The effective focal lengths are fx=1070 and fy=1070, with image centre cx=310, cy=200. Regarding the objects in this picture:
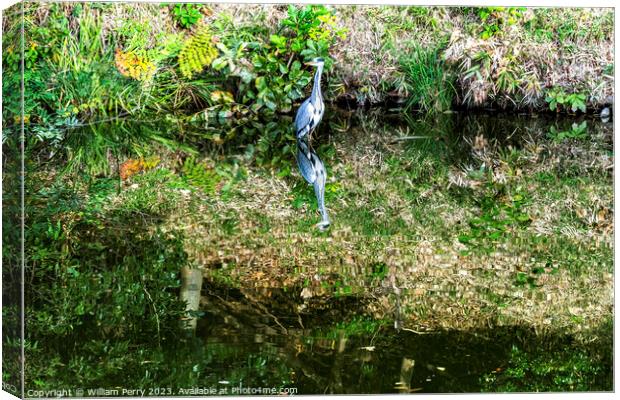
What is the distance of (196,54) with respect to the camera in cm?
503

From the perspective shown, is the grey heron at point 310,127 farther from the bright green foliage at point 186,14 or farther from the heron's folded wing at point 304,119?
the bright green foliage at point 186,14

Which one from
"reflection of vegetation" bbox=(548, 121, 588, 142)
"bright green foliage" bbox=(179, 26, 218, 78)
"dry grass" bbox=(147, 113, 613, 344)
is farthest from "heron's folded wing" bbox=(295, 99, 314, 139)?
"reflection of vegetation" bbox=(548, 121, 588, 142)

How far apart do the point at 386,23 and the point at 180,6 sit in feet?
3.26

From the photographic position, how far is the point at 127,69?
5047mm

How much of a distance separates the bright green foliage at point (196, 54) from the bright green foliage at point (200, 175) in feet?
1.85

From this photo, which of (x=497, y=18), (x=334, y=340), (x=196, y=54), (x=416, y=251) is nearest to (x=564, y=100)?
(x=497, y=18)

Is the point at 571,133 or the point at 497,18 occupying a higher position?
the point at 497,18

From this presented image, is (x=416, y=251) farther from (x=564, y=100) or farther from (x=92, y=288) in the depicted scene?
(x=92, y=288)

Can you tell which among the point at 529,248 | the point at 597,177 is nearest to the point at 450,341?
the point at 529,248

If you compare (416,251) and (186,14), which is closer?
(416,251)

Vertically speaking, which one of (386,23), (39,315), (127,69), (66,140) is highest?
(386,23)

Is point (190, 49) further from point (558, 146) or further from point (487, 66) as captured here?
point (558, 146)

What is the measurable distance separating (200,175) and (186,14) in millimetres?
914

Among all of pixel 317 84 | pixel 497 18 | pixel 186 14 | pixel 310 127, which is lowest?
pixel 310 127
